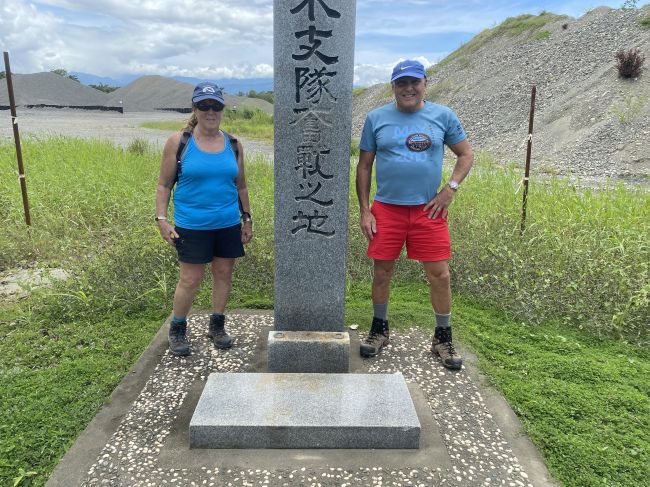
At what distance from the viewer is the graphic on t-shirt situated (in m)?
2.92

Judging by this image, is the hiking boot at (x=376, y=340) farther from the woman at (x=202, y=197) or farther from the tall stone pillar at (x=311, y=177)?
the woman at (x=202, y=197)

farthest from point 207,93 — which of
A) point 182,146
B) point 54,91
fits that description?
point 54,91

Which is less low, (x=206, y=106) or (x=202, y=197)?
(x=206, y=106)

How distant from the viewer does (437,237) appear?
123 inches

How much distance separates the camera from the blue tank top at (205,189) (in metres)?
2.90

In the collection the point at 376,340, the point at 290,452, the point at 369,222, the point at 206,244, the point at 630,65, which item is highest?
the point at 630,65

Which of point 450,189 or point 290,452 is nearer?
point 290,452

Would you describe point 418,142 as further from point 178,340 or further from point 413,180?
point 178,340

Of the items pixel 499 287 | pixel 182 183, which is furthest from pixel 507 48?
pixel 182 183

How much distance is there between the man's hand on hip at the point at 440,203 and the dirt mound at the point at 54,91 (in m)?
48.8

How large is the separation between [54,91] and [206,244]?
52.5 m

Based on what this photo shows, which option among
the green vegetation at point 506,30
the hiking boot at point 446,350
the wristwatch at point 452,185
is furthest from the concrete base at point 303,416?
the green vegetation at point 506,30

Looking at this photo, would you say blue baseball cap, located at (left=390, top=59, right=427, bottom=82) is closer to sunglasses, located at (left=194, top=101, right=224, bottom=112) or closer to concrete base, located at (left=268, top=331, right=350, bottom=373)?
sunglasses, located at (left=194, top=101, right=224, bottom=112)

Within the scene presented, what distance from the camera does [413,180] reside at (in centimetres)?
297
